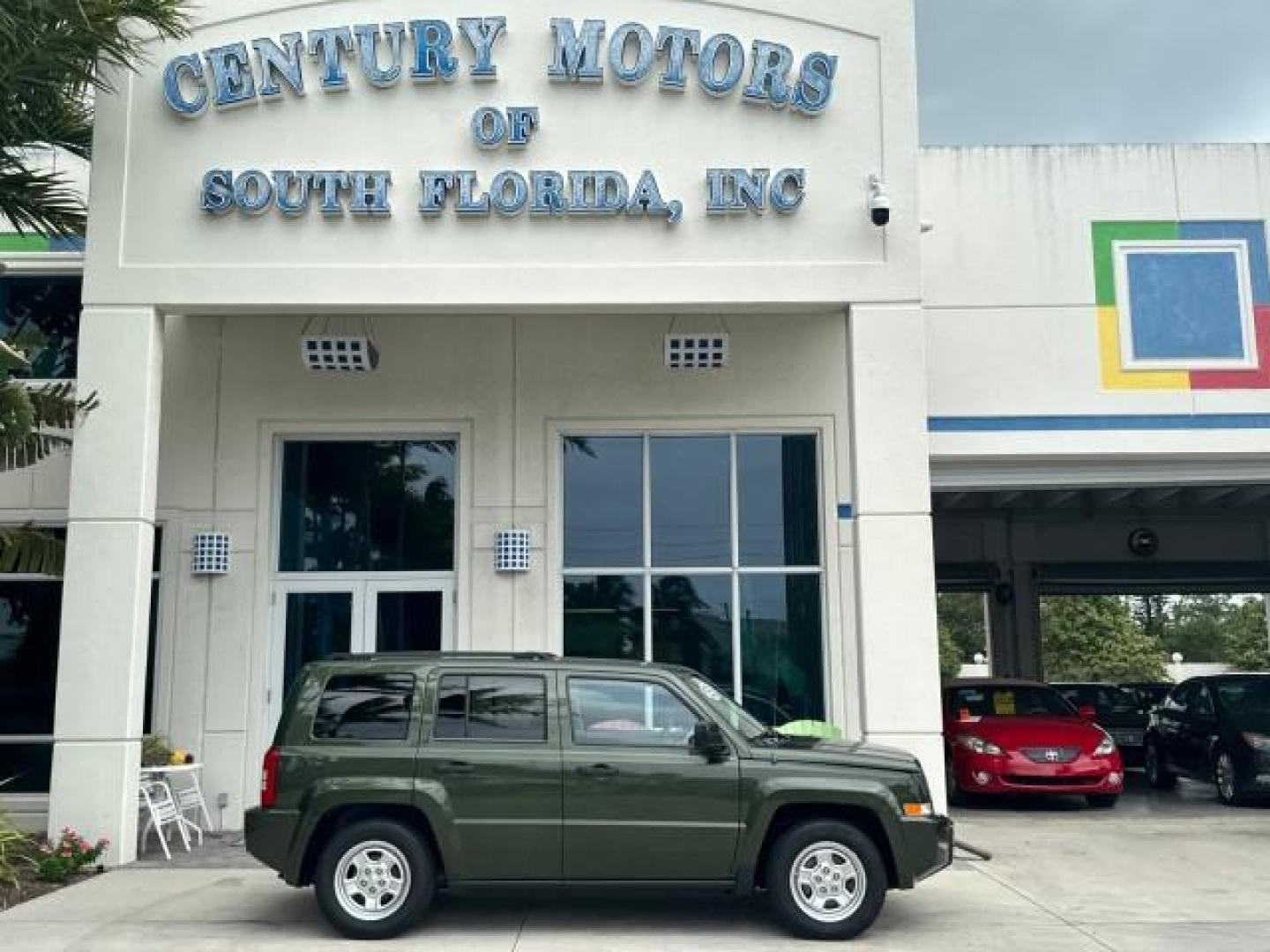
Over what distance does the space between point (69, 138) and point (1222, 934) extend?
1163cm

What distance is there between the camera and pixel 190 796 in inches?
472

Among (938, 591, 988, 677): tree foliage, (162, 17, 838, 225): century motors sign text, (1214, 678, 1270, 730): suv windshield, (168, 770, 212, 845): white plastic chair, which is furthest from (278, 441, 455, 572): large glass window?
(938, 591, 988, 677): tree foliage

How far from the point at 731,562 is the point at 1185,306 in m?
6.03

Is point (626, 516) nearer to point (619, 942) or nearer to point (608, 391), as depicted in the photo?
point (608, 391)

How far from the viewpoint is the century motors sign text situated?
11.2 metres

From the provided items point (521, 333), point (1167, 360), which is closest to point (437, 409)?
point (521, 333)

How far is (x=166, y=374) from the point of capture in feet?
43.4

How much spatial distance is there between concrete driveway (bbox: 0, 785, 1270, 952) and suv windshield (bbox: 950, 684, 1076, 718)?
4.30 meters

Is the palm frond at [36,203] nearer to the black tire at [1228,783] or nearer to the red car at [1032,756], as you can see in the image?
the red car at [1032,756]

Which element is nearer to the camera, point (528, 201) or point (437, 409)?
point (528, 201)

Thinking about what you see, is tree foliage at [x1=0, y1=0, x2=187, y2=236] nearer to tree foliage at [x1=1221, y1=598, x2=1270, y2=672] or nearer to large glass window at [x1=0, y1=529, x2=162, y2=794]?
large glass window at [x1=0, y1=529, x2=162, y2=794]

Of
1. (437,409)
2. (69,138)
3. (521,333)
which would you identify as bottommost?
(437,409)

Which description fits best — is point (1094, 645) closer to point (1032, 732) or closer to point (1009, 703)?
point (1009, 703)

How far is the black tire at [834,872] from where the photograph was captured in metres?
7.75
